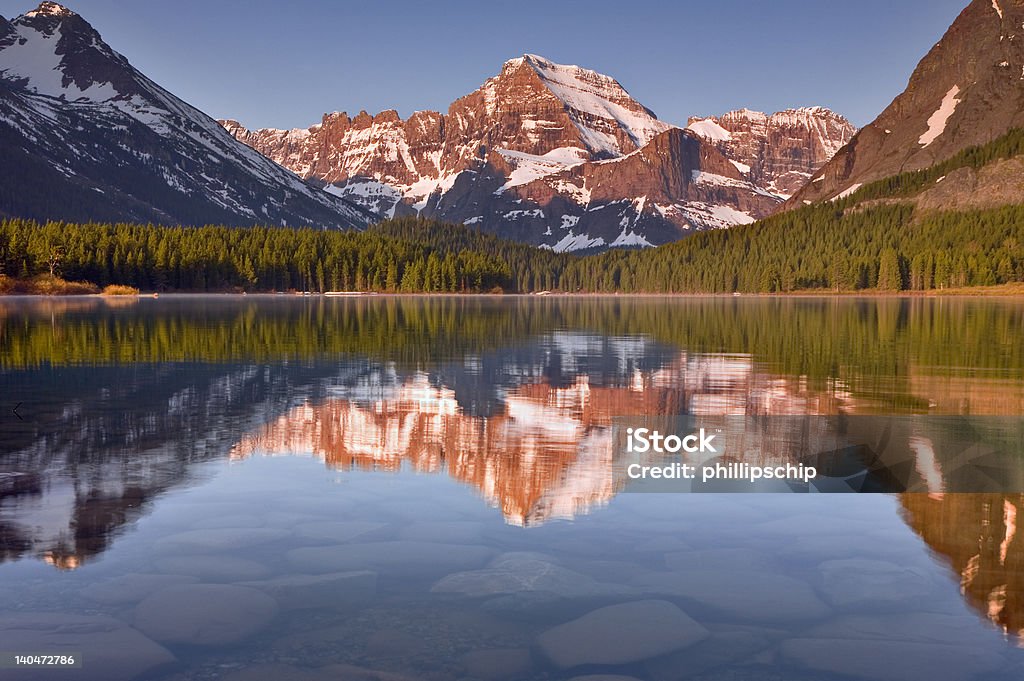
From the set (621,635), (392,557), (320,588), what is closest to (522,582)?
(621,635)

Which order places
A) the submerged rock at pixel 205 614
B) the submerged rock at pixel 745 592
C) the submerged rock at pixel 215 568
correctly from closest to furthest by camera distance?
the submerged rock at pixel 205 614, the submerged rock at pixel 745 592, the submerged rock at pixel 215 568

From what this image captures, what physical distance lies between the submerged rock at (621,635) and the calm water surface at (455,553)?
40 mm

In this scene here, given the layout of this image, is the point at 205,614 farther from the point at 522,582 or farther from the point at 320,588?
the point at 522,582

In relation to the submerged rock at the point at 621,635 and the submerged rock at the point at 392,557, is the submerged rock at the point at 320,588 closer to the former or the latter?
the submerged rock at the point at 392,557

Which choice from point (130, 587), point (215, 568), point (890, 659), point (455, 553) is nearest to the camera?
point (890, 659)

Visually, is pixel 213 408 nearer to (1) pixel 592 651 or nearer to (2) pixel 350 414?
(2) pixel 350 414

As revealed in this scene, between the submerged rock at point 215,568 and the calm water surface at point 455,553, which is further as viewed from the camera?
the submerged rock at point 215,568

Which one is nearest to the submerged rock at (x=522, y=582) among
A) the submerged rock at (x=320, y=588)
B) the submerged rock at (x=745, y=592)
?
the submerged rock at (x=745, y=592)

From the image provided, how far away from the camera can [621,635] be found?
11641mm

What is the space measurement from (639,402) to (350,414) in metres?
10.9

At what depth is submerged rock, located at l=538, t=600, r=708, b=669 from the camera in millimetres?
11055

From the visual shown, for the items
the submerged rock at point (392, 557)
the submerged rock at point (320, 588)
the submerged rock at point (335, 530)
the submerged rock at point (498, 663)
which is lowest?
the submerged rock at point (498, 663)

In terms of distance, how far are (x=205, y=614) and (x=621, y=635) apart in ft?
18.7

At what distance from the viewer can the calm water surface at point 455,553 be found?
11.1 metres
